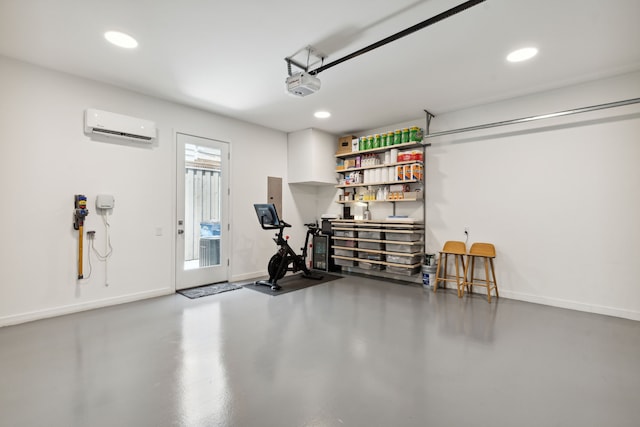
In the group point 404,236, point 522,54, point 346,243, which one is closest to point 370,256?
point 346,243

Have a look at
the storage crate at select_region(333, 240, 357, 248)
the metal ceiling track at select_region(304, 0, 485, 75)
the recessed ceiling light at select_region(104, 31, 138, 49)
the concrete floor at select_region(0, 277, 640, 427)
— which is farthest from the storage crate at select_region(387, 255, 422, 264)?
the recessed ceiling light at select_region(104, 31, 138, 49)

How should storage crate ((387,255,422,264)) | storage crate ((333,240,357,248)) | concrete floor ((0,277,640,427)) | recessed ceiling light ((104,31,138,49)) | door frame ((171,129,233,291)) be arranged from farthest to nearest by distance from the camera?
storage crate ((333,240,357,248)) < storage crate ((387,255,422,264)) < door frame ((171,129,233,291)) < recessed ceiling light ((104,31,138,49)) < concrete floor ((0,277,640,427))

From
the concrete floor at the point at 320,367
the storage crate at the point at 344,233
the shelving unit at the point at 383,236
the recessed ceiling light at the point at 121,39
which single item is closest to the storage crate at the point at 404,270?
the shelving unit at the point at 383,236

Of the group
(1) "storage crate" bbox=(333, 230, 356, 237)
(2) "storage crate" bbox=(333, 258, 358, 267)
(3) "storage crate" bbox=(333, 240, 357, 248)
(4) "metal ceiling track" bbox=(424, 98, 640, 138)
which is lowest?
(2) "storage crate" bbox=(333, 258, 358, 267)

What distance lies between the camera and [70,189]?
12.0ft

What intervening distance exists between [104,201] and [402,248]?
177 inches

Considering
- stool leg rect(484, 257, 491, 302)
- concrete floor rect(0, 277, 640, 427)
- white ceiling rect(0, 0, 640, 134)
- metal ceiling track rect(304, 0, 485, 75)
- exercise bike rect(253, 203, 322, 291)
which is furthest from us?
exercise bike rect(253, 203, 322, 291)

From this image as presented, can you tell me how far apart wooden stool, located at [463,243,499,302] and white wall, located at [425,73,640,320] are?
15 cm

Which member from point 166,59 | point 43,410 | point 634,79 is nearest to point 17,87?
point 166,59

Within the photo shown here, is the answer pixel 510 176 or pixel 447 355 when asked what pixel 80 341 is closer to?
pixel 447 355

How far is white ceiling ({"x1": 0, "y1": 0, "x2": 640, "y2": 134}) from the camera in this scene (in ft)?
8.18

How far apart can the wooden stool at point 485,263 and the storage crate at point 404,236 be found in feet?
2.83

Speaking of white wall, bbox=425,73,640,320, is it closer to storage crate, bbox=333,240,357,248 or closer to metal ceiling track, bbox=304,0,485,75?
storage crate, bbox=333,240,357,248

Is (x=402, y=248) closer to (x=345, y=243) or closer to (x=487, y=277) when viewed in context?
(x=345, y=243)
